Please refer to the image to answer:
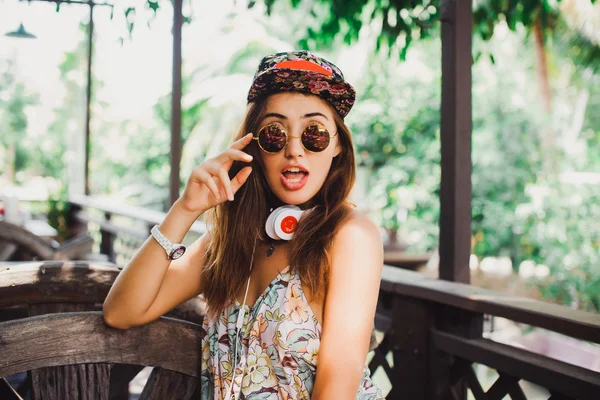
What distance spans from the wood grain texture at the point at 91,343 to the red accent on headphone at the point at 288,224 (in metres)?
0.32

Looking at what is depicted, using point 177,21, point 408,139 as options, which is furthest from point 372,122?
point 177,21

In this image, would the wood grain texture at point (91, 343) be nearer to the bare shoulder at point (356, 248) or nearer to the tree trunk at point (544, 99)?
the bare shoulder at point (356, 248)

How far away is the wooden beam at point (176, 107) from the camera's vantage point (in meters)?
4.20

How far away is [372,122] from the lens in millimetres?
11938

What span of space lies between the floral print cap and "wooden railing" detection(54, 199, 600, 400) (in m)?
0.82

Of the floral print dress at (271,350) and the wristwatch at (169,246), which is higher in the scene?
the wristwatch at (169,246)

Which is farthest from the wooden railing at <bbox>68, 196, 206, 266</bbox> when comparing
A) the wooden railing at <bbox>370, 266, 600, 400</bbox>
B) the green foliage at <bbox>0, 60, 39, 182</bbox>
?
the green foliage at <bbox>0, 60, 39, 182</bbox>

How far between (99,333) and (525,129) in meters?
10.8

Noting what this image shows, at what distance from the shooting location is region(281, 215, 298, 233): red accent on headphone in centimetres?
149

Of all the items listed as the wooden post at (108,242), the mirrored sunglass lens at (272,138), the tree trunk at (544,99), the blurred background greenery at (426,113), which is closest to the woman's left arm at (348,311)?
the mirrored sunglass lens at (272,138)

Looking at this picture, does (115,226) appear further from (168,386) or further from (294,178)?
(294,178)

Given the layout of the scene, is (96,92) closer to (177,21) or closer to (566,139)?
(566,139)

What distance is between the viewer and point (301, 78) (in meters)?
1.48

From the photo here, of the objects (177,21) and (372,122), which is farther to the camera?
(372,122)
